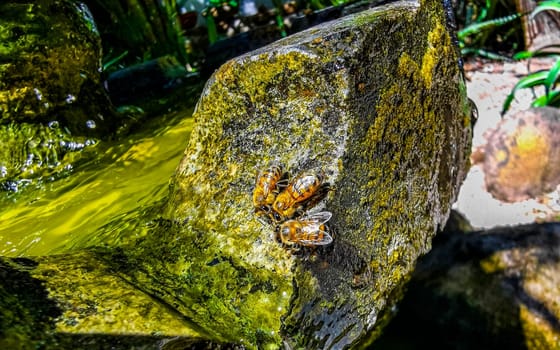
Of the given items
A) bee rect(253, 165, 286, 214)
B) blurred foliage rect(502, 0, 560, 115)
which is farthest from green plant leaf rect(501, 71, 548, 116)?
bee rect(253, 165, 286, 214)

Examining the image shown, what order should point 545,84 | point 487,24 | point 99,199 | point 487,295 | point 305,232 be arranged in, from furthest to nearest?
point 487,24 < point 545,84 < point 487,295 < point 99,199 < point 305,232

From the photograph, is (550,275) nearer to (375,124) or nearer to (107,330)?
(375,124)

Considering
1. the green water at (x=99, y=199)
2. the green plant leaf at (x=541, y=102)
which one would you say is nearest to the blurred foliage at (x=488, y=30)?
the green plant leaf at (x=541, y=102)

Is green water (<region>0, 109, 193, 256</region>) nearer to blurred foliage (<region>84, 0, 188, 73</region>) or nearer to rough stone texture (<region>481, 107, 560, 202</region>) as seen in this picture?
rough stone texture (<region>481, 107, 560, 202</region>)

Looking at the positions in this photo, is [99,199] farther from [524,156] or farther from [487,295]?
[524,156]

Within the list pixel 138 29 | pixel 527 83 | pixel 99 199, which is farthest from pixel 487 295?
pixel 138 29

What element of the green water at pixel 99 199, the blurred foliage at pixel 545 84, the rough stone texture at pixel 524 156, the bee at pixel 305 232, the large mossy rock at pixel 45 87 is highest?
the large mossy rock at pixel 45 87

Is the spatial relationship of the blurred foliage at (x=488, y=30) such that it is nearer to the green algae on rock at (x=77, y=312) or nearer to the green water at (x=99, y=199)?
the green water at (x=99, y=199)
